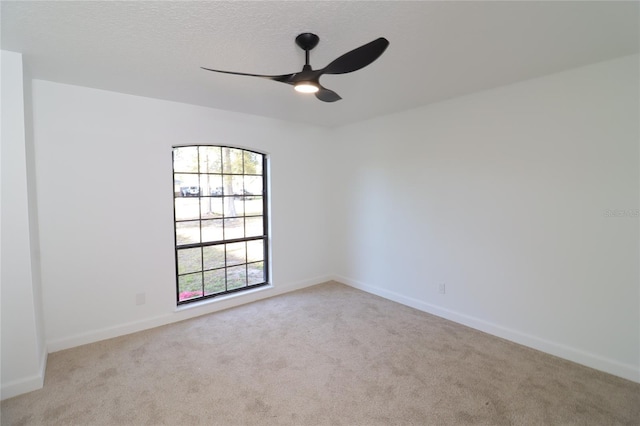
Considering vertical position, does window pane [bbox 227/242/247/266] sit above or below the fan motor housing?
below

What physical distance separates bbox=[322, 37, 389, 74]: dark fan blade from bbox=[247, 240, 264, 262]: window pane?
2909mm

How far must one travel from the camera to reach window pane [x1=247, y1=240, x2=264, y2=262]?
419 centimetres

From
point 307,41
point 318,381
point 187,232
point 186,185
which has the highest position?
point 307,41

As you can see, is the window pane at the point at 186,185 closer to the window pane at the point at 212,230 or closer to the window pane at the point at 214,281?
the window pane at the point at 212,230

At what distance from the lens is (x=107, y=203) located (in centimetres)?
300

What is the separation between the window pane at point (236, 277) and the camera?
3988mm

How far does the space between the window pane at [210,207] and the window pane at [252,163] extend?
2.01ft

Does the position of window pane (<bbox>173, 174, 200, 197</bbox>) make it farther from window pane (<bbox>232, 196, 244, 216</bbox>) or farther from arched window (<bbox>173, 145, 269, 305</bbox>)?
window pane (<bbox>232, 196, 244, 216</bbox>)

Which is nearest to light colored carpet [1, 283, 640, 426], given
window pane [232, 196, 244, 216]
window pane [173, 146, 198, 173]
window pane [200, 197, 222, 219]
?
window pane [200, 197, 222, 219]

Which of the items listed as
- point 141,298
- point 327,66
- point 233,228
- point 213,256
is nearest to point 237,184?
point 233,228

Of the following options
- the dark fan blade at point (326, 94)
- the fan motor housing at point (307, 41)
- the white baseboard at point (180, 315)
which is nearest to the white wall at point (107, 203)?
the white baseboard at point (180, 315)

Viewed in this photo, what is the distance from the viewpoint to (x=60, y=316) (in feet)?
9.21

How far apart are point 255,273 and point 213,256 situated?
2.33ft

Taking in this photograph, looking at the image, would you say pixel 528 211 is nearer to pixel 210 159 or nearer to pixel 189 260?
pixel 210 159
